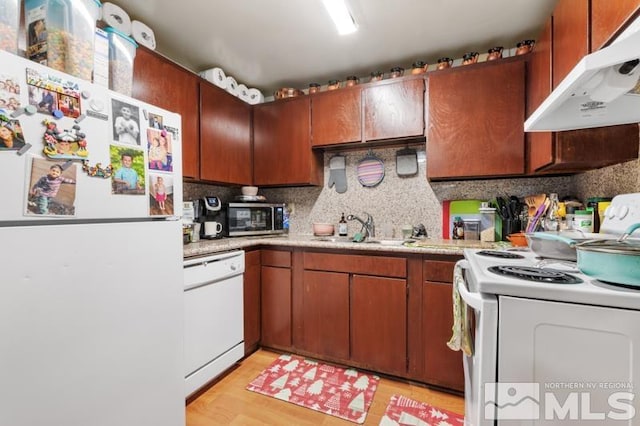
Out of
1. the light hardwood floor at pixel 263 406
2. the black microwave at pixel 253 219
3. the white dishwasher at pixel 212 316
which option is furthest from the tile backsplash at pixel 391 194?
the light hardwood floor at pixel 263 406

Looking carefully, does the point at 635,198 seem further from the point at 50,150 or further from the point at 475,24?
the point at 50,150

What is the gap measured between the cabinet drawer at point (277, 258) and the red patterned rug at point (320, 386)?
2.36ft

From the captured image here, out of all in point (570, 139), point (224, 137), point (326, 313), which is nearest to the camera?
point (570, 139)

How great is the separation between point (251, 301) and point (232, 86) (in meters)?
1.86

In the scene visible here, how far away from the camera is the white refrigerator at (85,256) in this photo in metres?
0.80

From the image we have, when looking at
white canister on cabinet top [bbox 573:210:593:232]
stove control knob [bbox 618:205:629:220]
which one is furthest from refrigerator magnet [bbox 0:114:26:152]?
white canister on cabinet top [bbox 573:210:593:232]

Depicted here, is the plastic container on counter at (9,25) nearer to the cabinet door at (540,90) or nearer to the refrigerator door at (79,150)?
the refrigerator door at (79,150)

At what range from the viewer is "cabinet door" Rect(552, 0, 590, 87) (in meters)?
1.10

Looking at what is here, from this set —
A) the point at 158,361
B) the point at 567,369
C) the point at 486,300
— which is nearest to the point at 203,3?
the point at 158,361

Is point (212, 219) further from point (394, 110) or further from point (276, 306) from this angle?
point (394, 110)

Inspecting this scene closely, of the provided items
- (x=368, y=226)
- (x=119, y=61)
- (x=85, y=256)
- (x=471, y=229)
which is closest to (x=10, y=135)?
(x=85, y=256)

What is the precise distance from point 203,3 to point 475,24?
1742 millimetres

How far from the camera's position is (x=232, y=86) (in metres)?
2.48

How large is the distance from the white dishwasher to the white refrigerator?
37 cm
